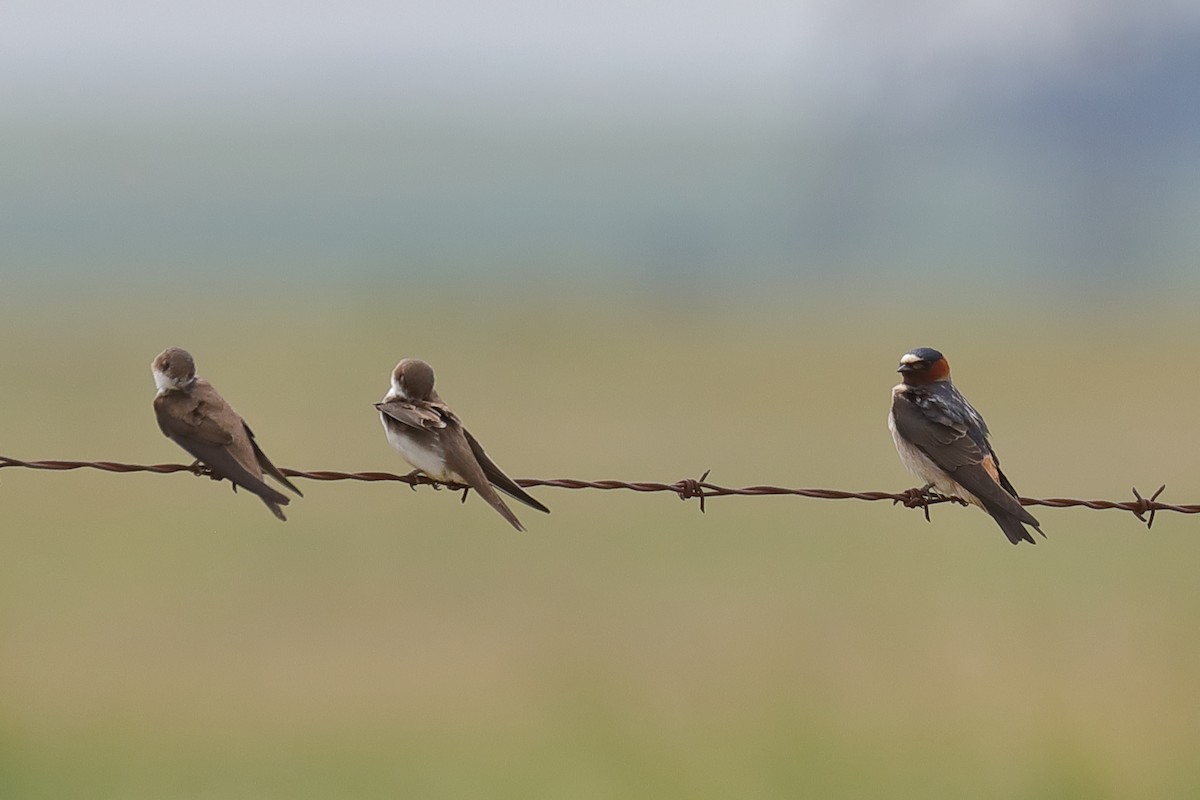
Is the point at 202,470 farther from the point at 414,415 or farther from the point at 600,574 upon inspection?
the point at 600,574

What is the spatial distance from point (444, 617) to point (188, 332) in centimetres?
5030

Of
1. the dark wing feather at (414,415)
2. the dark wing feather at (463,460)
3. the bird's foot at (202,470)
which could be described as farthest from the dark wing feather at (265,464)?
the dark wing feather at (463,460)

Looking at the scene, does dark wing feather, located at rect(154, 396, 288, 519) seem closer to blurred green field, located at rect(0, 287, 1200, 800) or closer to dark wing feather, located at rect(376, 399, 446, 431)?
dark wing feather, located at rect(376, 399, 446, 431)

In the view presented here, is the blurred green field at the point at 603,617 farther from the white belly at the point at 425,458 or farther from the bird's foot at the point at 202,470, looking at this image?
the bird's foot at the point at 202,470

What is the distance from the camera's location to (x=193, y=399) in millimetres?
6070

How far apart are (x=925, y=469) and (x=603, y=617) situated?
1230cm

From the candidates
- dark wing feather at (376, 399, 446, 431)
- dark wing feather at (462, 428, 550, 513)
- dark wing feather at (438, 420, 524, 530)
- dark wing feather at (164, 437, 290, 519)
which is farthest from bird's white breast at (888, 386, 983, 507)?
dark wing feather at (164, 437, 290, 519)

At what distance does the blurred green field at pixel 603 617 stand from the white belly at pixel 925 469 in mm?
4585

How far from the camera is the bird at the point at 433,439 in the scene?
6059 mm

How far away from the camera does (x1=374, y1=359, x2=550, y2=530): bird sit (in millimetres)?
6059

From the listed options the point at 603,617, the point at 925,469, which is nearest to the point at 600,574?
the point at 603,617

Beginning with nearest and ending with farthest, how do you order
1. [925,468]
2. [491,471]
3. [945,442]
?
[491,471]
[945,442]
[925,468]

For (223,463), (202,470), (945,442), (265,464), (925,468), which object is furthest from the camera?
(925,468)

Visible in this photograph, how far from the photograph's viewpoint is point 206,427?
5.93 m
